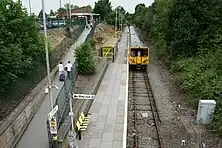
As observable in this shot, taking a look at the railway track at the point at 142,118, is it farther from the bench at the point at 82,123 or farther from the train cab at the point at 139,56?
the train cab at the point at 139,56

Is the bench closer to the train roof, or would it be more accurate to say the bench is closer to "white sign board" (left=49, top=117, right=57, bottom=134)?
"white sign board" (left=49, top=117, right=57, bottom=134)

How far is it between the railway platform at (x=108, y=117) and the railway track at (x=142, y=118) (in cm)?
65

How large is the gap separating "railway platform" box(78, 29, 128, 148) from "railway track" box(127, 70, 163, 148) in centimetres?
65

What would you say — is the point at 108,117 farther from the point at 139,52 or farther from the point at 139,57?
the point at 139,52

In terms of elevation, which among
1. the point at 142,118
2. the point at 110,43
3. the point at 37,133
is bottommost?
the point at 142,118

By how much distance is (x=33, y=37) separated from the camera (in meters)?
16.3

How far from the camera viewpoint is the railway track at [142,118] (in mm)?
13008

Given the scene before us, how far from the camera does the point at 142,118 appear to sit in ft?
52.1

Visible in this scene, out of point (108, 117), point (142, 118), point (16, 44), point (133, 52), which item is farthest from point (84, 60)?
point (16, 44)

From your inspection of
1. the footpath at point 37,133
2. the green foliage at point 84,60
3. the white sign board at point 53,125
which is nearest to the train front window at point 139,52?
the green foliage at point 84,60

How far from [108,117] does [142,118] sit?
2232 millimetres

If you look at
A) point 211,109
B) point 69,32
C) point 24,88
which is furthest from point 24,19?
point 69,32

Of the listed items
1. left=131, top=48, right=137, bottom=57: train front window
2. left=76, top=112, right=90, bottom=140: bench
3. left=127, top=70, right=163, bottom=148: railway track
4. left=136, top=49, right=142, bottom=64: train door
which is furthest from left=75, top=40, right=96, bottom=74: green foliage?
left=76, top=112, right=90, bottom=140: bench

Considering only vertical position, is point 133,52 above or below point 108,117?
above
